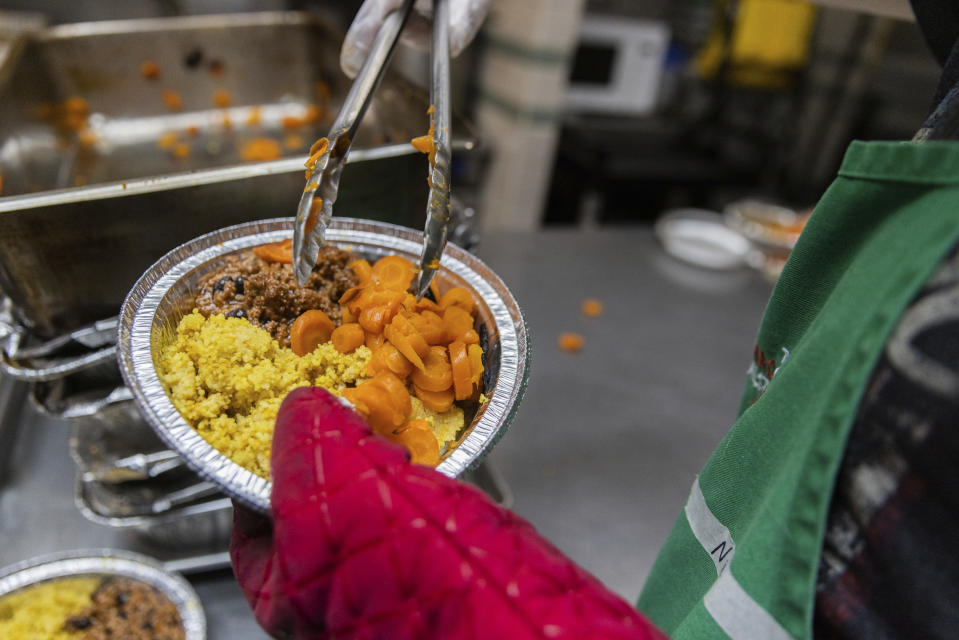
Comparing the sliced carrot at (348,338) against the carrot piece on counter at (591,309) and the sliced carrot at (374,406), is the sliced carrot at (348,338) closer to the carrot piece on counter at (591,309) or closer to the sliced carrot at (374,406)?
the sliced carrot at (374,406)

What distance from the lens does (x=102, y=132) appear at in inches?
68.4

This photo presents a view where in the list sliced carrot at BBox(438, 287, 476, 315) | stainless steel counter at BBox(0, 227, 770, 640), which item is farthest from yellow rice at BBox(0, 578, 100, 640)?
sliced carrot at BBox(438, 287, 476, 315)

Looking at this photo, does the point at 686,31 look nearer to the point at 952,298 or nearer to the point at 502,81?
the point at 502,81

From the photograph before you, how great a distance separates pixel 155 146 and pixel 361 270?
4.62 ft

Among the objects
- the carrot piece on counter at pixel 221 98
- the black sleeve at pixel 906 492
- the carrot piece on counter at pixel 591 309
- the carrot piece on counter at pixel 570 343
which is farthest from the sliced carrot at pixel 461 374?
the carrot piece on counter at pixel 221 98

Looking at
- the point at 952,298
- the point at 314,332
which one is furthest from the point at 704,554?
the point at 314,332

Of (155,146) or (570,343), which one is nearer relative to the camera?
(570,343)

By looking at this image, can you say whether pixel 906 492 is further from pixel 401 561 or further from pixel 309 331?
pixel 309 331

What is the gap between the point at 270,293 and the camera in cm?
67

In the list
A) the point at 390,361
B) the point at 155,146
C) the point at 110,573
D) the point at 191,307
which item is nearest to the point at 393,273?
the point at 390,361

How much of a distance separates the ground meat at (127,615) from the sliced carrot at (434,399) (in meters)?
0.55

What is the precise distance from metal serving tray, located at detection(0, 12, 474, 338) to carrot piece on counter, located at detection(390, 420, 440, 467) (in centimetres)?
52

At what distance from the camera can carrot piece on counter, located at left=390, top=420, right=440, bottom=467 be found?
58 centimetres

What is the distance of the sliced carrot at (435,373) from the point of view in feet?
2.06
